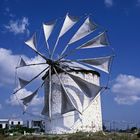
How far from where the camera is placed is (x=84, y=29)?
29812 millimetres

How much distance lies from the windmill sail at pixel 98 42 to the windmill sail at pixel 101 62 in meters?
1.15

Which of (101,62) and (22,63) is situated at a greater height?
(22,63)

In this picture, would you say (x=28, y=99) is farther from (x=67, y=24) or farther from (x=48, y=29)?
(x=67, y=24)

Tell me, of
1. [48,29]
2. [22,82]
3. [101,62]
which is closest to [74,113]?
[101,62]

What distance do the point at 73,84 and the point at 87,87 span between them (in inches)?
53.6

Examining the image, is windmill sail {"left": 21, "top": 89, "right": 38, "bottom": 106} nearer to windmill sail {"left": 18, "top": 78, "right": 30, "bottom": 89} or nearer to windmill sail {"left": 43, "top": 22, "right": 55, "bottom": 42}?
windmill sail {"left": 18, "top": 78, "right": 30, "bottom": 89}

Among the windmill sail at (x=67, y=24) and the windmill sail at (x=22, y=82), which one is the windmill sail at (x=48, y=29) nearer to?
the windmill sail at (x=67, y=24)

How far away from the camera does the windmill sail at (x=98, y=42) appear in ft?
95.4

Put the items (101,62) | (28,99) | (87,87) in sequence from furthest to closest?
(28,99) < (101,62) < (87,87)

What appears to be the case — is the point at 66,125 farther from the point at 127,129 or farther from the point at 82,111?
the point at 127,129

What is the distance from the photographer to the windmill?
28.7 metres

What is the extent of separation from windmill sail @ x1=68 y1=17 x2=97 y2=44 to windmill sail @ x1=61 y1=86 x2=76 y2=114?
457cm

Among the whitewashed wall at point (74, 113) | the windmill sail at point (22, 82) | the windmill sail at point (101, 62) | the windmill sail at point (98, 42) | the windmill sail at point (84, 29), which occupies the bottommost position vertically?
the whitewashed wall at point (74, 113)

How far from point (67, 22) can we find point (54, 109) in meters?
7.42
